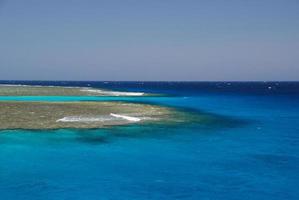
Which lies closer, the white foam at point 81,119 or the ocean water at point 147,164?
the ocean water at point 147,164

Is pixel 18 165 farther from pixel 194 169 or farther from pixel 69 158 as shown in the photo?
pixel 194 169

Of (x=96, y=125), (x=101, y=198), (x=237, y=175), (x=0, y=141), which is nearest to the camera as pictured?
(x=101, y=198)

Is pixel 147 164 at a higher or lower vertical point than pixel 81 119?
lower

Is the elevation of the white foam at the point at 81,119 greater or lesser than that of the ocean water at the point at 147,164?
greater

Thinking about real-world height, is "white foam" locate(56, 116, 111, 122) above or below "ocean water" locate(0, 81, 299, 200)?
above

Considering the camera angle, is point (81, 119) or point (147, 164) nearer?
point (147, 164)

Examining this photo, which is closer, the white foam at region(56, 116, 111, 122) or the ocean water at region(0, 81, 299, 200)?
the ocean water at region(0, 81, 299, 200)

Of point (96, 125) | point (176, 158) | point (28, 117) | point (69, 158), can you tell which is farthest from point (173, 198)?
point (28, 117)

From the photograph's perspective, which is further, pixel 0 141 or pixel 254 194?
pixel 0 141
